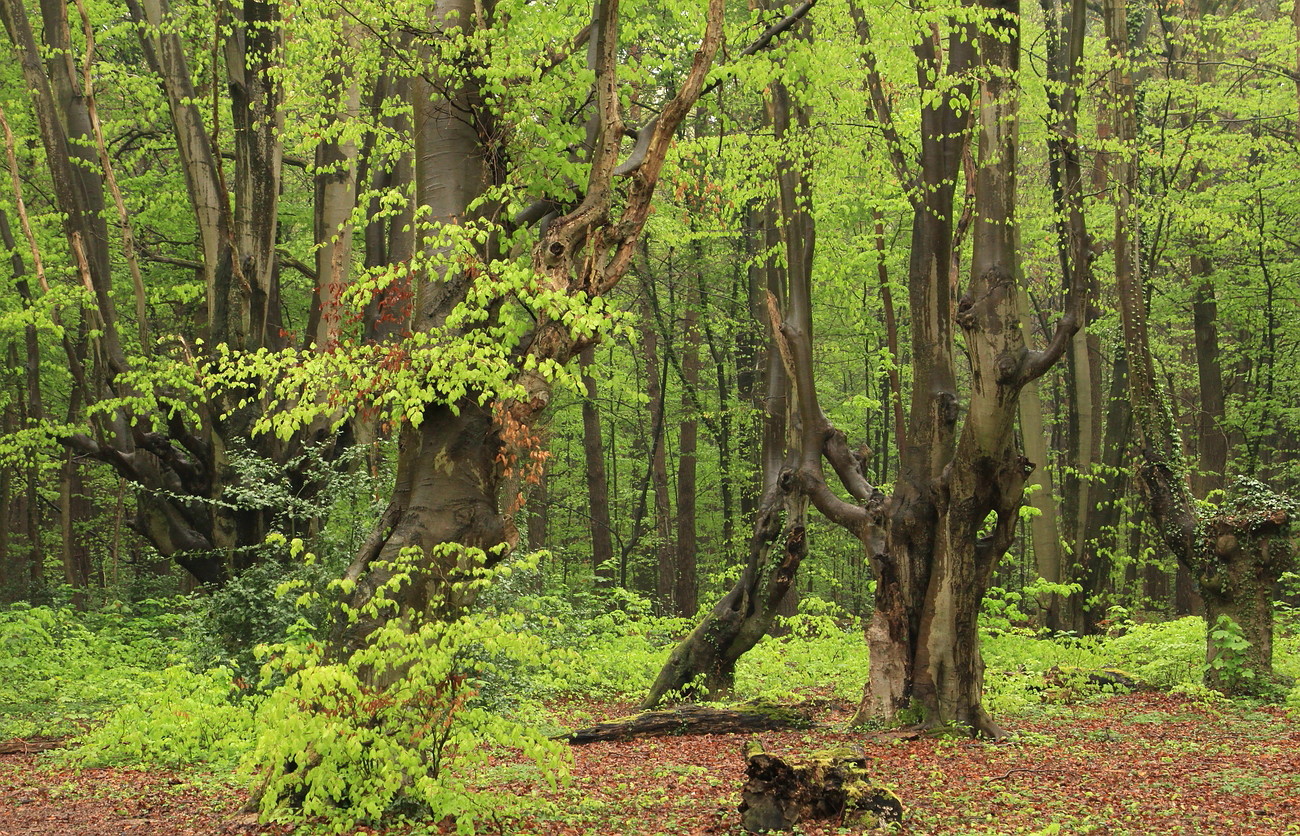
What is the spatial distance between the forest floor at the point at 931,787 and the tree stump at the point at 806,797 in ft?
0.39

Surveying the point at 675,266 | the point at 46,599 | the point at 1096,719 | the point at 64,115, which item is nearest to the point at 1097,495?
the point at 1096,719

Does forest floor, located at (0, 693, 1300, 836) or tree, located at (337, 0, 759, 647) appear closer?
forest floor, located at (0, 693, 1300, 836)

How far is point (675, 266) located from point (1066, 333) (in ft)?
42.3

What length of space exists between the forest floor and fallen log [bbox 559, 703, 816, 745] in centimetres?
16

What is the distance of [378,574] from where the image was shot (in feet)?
19.9

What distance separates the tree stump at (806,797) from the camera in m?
5.53

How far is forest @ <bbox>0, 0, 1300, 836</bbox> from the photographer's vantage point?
5.89 m

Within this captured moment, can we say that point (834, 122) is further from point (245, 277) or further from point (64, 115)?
point (64, 115)

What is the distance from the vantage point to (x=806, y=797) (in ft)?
18.3

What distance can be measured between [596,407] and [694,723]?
11.3 m

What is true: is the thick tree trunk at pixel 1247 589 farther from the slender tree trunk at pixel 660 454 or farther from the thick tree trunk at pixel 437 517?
the slender tree trunk at pixel 660 454

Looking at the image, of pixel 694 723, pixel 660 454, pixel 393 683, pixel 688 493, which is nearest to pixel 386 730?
pixel 393 683

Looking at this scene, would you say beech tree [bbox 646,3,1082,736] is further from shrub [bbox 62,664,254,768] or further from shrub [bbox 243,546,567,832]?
shrub [bbox 62,664,254,768]

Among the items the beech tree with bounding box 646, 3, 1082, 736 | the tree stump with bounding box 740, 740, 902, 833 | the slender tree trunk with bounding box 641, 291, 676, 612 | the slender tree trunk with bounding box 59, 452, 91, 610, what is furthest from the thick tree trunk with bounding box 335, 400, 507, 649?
the slender tree trunk with bounding box 641, 291, 676, 612
